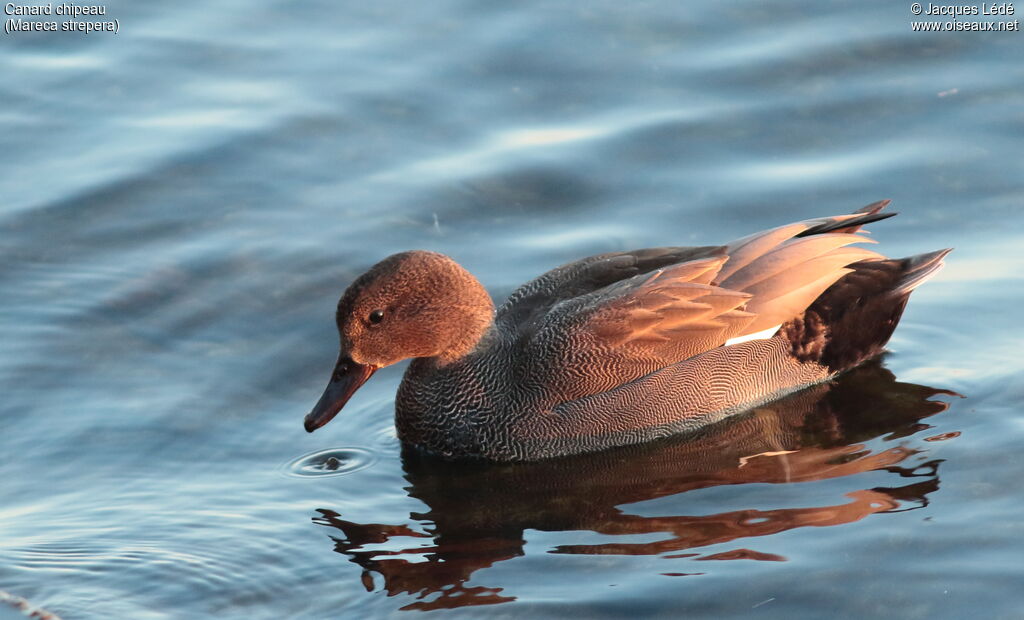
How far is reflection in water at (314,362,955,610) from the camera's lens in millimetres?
6684

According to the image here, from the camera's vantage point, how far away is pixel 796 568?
251 inches

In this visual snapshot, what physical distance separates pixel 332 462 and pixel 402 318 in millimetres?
811

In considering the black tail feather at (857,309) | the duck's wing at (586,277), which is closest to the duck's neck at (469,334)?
the duck's wing at (586,277)

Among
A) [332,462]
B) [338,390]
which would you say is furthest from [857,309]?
[332,462]

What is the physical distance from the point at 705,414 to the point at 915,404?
1.10 meters

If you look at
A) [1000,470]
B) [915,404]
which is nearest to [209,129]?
[915,404]

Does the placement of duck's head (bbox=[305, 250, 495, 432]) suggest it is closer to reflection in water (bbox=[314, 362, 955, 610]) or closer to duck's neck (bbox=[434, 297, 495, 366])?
duck's neck (bbox=[434, 297, 495, 366])

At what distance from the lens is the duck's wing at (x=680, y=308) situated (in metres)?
7.75

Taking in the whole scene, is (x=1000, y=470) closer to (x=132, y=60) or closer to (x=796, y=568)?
(x=796, y=568)

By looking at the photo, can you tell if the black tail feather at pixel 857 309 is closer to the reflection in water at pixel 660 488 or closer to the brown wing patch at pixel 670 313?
the reflection in water at pixel 660 488

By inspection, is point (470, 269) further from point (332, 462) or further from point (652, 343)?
point (332, 462)

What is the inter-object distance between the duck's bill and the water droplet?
0.16 m

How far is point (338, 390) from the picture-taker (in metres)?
7.72

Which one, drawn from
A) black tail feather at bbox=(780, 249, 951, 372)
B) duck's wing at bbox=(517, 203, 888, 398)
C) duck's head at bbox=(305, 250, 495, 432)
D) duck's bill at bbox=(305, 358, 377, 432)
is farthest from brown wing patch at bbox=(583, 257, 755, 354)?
duck's bill at bbox=(305, 358, 377, 432)
